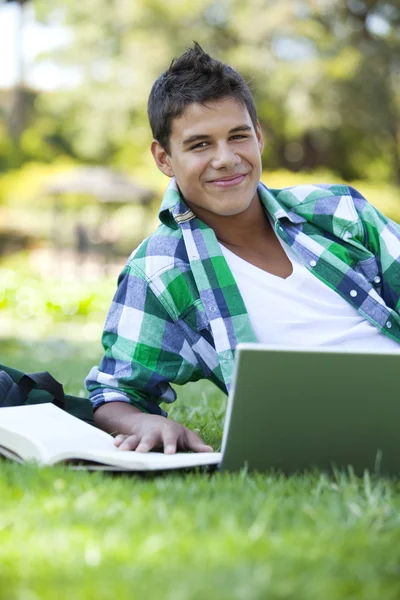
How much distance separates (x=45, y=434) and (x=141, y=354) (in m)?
0.60

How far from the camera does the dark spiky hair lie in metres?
2.94

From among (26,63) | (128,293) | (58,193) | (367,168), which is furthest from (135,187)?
(128,293)

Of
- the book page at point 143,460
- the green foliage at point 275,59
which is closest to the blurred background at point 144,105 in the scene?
the green foliage at point 275,59

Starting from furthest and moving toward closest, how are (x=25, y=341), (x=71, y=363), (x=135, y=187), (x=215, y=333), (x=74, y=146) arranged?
(x=74, y=146), (x=135, y=187), (x=25, y=341), (x=71, y=363), (x=215, y=333)

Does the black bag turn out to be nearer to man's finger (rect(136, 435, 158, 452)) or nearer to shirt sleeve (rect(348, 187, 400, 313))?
man's finger (rect(136, 435, 158, 452))

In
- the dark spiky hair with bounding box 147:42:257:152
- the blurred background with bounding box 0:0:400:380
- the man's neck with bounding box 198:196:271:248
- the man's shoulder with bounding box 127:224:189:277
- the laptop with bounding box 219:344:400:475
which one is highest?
the blurred background with bounding box 0:0:400:380

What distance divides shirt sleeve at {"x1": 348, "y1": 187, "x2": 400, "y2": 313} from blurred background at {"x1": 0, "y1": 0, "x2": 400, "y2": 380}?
11799mm

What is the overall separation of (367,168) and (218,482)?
76.4 ft

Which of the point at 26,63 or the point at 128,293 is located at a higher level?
the point at 26,63

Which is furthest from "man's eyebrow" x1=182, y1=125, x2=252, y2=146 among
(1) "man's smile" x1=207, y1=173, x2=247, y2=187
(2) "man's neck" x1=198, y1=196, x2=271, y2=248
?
(2) "man's neck" x1=198, y1=196, x2=271, y2=248

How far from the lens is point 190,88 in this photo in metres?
2.96

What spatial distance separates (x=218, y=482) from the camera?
6.80ft

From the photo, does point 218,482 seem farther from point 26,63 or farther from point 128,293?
point 26,63

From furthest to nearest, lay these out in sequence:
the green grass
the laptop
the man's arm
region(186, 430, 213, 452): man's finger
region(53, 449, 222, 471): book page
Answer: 1. the man's arm
2. region(186, 430, 213, 452): man's finger
3. region(53, 449, 222, 471): book page
4. the laptop
5. the green grass
